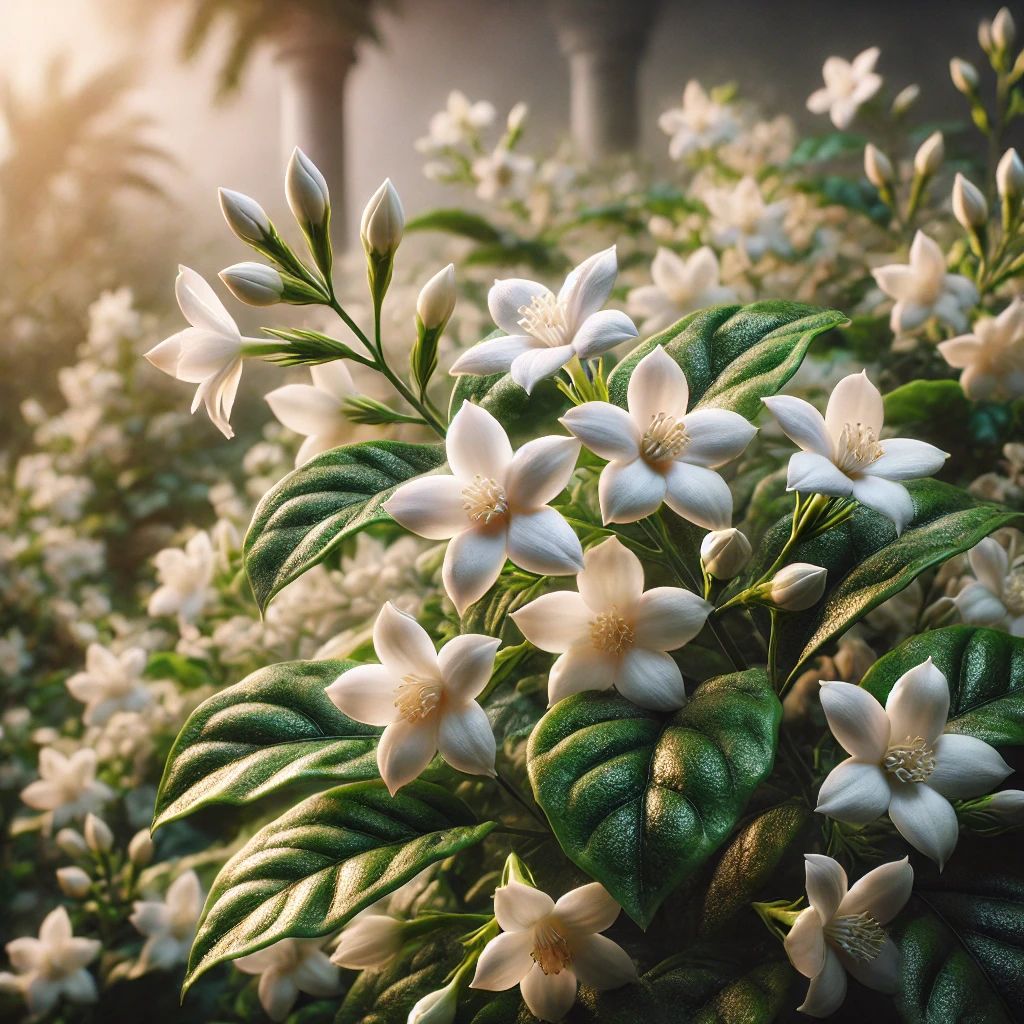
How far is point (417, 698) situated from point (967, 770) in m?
0.25

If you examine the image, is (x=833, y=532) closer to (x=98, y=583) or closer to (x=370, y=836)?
(x=370, y=836)


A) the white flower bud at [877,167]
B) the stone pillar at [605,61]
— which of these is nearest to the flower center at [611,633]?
the white flower bud at [877,167]

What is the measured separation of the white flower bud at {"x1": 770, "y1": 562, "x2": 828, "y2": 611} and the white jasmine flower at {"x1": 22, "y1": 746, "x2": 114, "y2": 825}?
0.70 meters

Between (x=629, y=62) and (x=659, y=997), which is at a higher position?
(x=629, y=62)

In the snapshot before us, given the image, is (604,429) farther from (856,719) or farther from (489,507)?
(856,719)

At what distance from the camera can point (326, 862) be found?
1.42 feet

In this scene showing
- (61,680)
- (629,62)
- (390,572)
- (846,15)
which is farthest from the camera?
(629,62)

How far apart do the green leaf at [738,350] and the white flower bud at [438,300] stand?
0.10m

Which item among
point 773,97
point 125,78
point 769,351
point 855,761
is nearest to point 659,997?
point 855,761

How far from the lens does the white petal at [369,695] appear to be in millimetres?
410

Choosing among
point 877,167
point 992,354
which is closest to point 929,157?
point 877,167

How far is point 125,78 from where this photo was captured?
2.16 meters

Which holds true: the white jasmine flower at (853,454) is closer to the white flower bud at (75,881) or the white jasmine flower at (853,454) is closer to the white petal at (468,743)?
the white petal at (468,743)

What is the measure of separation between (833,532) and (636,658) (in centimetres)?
14
